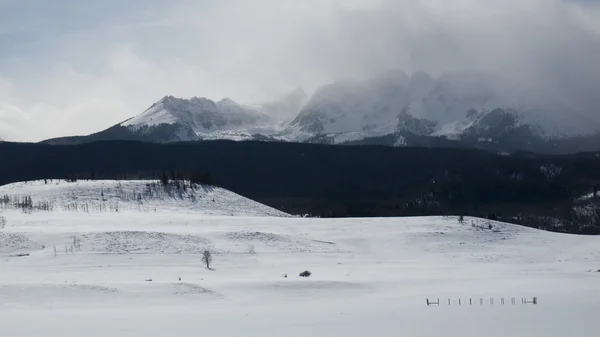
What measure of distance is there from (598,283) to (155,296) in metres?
35.1

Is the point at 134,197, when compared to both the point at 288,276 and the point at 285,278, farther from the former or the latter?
the point at 285,278

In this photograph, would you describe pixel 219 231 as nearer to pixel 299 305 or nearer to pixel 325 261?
pixel 325 261

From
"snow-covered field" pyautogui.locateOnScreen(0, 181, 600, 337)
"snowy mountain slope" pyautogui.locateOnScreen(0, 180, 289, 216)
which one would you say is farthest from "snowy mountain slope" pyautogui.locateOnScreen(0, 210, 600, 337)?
"snowy mountain slope" pyautogui.locateOnScreen(0, 180, 289, 216)

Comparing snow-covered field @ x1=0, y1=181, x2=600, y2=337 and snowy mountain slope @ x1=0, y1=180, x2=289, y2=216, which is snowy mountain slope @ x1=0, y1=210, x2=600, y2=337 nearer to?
snow-covered field @ x1=0, y1=181, x2=600, y2=337

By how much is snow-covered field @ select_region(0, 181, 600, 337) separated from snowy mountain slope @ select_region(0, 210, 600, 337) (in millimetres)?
141

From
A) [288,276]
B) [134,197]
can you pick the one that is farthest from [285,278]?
[134,197]

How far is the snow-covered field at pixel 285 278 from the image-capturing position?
33.3 m

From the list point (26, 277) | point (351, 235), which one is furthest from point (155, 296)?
point (351, 235)

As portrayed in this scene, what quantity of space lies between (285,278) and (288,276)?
8.57 feet

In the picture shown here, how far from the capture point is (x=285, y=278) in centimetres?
5541

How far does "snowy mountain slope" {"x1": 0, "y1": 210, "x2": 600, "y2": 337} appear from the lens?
33.7 meters

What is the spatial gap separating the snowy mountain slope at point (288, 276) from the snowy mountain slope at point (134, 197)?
66.6 ft

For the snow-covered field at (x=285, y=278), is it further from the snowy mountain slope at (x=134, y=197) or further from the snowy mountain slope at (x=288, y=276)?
the snowy mountain slope at (x=134, y=197)

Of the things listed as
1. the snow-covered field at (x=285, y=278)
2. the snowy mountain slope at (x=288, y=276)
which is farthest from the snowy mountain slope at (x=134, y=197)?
the snowy mountain slope at (x=288, y=276)
